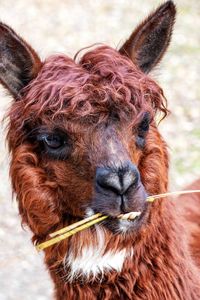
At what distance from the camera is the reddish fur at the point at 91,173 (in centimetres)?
355

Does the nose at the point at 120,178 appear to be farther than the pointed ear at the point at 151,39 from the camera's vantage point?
No

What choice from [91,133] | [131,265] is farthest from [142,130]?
[131,265]

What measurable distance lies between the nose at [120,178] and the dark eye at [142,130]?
0.32m

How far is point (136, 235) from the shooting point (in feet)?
12.0

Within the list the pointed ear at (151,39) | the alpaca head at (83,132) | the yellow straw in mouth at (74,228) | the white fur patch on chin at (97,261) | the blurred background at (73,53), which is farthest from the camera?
the blurred background at (73,53)

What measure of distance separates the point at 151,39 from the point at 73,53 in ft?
21.6

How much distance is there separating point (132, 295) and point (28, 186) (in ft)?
2.64

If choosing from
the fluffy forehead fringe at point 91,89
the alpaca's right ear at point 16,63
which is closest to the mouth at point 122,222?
the fluffy forehead fringe at point 91,89

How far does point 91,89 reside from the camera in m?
3.54

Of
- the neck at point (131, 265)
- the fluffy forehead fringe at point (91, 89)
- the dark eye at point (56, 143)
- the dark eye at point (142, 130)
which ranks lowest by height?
the neck at point (131, 265)

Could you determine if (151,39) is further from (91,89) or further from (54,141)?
(54,141)

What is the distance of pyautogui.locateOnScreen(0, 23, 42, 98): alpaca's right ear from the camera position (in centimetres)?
377

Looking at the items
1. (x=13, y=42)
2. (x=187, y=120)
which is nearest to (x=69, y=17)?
(x=187, y=120)

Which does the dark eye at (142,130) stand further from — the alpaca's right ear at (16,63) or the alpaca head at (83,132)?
the alpaca's right ear at (16,63)
